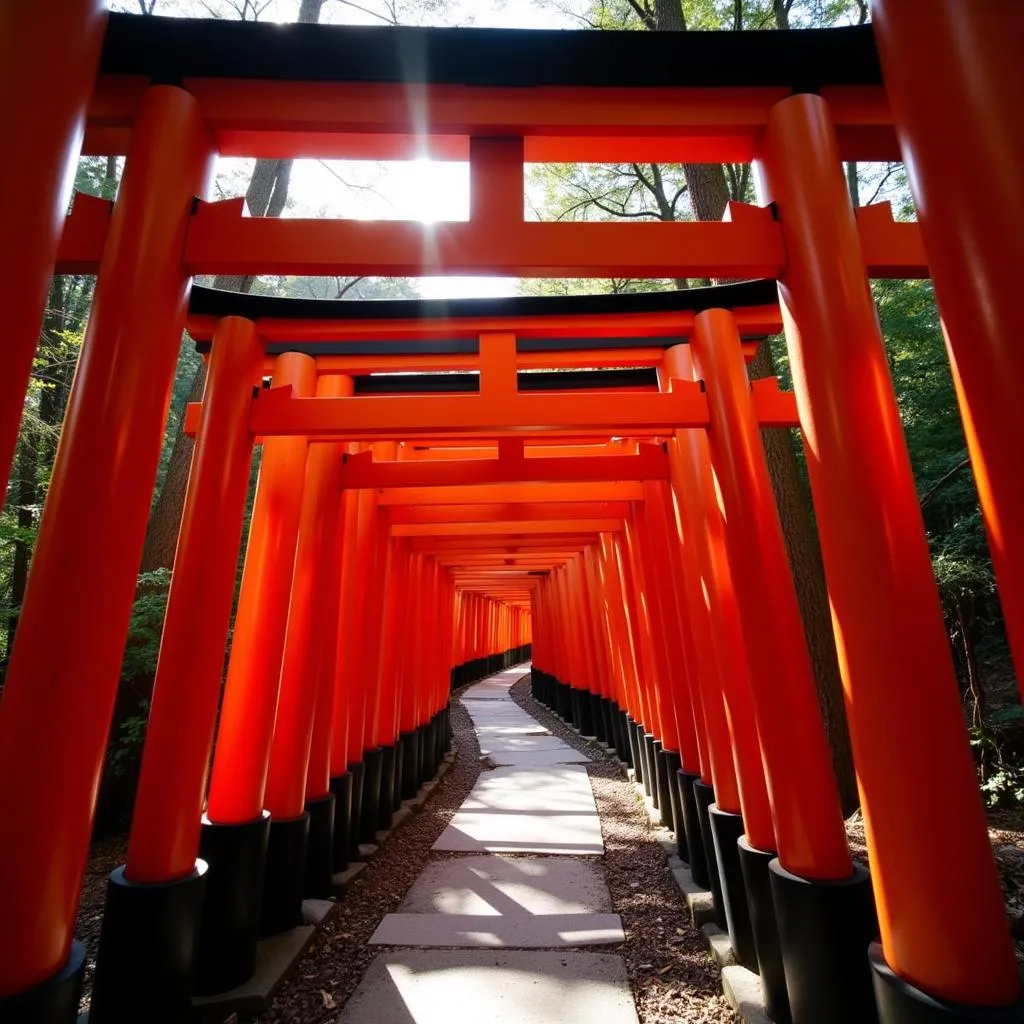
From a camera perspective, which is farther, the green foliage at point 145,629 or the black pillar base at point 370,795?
the green foliage at point 145,629

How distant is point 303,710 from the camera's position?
439 cm

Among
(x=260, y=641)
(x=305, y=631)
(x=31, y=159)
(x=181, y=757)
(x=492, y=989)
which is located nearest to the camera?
(x=31, y=159)

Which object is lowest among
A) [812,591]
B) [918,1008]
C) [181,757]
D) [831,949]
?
[831,949]

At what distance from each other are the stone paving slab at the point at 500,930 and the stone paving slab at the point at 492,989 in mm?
150

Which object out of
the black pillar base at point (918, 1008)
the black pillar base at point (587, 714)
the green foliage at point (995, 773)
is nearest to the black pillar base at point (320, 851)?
the black pillar base at point (918, 1008)

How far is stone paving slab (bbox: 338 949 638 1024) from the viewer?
337 cm

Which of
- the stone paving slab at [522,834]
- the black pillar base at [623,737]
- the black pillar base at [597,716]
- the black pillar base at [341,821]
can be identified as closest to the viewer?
the black pillar base at [341,821]

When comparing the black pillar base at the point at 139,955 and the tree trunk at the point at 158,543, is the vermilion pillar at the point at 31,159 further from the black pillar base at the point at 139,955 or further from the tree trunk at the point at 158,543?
the tree trunk at the point at 158,543

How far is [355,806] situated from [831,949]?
183 inches

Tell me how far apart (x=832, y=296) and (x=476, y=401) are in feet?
6.76

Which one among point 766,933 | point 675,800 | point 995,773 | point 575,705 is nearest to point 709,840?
point 675,800

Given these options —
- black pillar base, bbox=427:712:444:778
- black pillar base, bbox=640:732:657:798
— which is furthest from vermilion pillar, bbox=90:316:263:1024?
black pillar base, bbox=427:712:444:778

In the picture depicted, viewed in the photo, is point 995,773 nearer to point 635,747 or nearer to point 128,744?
point 635,747

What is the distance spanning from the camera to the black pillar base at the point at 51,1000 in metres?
1.94
